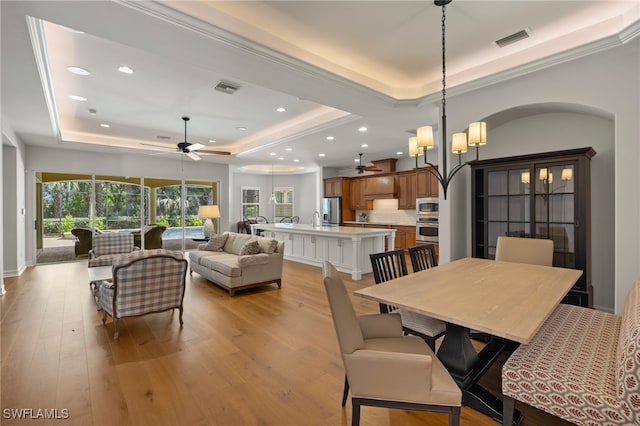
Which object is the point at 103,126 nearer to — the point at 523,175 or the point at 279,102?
the point at 279,102

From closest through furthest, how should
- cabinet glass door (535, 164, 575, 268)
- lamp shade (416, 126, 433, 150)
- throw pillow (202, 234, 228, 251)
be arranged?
lamp shade (416, 126, 433, 150)
cabinet glass door (535, 164, 575, 268)
throw pillow (202, 234, 228, 251)

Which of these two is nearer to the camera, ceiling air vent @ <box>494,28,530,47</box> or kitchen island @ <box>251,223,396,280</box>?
ceiling air vent @ <box>494,28,530,47</box>

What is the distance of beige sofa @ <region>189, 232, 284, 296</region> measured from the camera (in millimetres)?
4648

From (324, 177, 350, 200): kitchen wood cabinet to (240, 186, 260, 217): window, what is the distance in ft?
10.2

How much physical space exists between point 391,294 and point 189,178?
8.54 meters

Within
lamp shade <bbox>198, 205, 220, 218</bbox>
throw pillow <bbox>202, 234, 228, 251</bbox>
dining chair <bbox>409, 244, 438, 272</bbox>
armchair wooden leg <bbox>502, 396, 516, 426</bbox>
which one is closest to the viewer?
armchair wooden leg <bbox>502, 396, 516, 426</bbox>

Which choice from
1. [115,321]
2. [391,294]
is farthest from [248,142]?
[391,294]

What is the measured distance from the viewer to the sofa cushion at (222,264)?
4.62m

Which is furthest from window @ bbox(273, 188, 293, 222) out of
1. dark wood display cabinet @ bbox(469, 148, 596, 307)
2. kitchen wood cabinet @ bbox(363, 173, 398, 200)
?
dark wood display cabinet @ bbox(469, 148, 596, 307)

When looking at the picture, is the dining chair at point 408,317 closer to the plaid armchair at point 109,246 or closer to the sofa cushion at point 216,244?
the sofa cushion at point 216,244

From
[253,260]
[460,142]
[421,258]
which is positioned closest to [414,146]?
[460,142]

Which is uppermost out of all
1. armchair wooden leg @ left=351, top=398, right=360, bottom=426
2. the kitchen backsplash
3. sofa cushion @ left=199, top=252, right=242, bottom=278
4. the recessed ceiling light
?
the recessed ceiling light

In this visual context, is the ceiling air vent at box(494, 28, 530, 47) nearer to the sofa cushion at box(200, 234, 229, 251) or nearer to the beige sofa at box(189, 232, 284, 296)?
the beige sofa at box(189, 232, 284, 296)

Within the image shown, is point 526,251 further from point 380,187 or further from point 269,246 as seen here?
point 380,187
